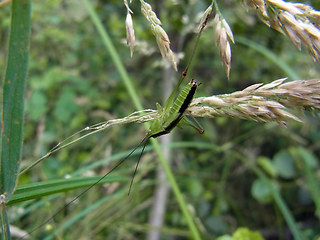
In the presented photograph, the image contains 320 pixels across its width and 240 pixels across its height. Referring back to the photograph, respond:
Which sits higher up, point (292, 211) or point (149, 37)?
point (149, 37)

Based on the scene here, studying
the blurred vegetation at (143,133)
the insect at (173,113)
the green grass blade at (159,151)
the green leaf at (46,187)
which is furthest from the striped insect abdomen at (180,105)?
the blurred vegetation at (143,133)

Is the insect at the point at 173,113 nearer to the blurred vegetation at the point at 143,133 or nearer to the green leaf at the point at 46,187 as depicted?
the green leaf at the point at 46,187

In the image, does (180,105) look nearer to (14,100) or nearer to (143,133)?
(14,100)

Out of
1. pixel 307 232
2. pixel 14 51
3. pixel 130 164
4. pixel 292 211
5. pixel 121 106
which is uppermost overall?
pixel 14 51

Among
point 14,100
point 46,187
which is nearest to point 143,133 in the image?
point 46,187

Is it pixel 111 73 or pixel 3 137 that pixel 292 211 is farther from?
pixel 3 137

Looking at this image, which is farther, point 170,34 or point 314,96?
point 170,34

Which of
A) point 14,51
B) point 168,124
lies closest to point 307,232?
point 168,124
